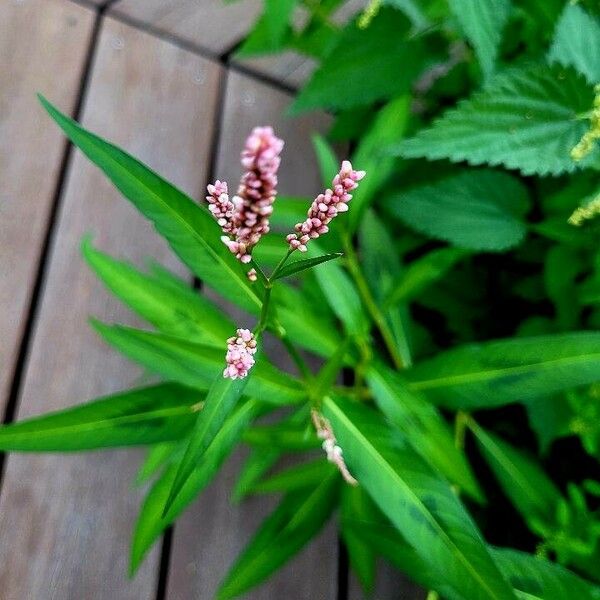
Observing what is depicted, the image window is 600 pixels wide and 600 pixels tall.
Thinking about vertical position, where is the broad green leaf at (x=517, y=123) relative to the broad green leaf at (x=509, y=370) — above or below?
above

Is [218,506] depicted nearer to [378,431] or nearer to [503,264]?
[378,431]

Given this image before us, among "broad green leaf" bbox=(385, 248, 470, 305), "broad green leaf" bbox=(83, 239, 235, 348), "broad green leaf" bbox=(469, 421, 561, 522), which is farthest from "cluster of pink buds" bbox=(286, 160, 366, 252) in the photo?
"broad green leaf" bbox=(469, 421, 561, 522)

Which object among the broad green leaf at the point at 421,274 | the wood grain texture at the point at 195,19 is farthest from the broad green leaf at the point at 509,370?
the wood grain texture at the point at 195,19

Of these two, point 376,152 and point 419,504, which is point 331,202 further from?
point 376,152

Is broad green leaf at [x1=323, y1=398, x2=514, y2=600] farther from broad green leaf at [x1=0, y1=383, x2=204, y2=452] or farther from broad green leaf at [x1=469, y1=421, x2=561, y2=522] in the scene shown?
broad green leaf at [x1=469, y1=421, x2=561, y2=522]

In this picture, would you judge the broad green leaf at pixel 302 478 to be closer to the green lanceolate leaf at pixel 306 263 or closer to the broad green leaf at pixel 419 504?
the broad green leaf at pixel 419 504

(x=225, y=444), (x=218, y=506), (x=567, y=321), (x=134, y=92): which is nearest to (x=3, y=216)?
(x=134, y=92)
